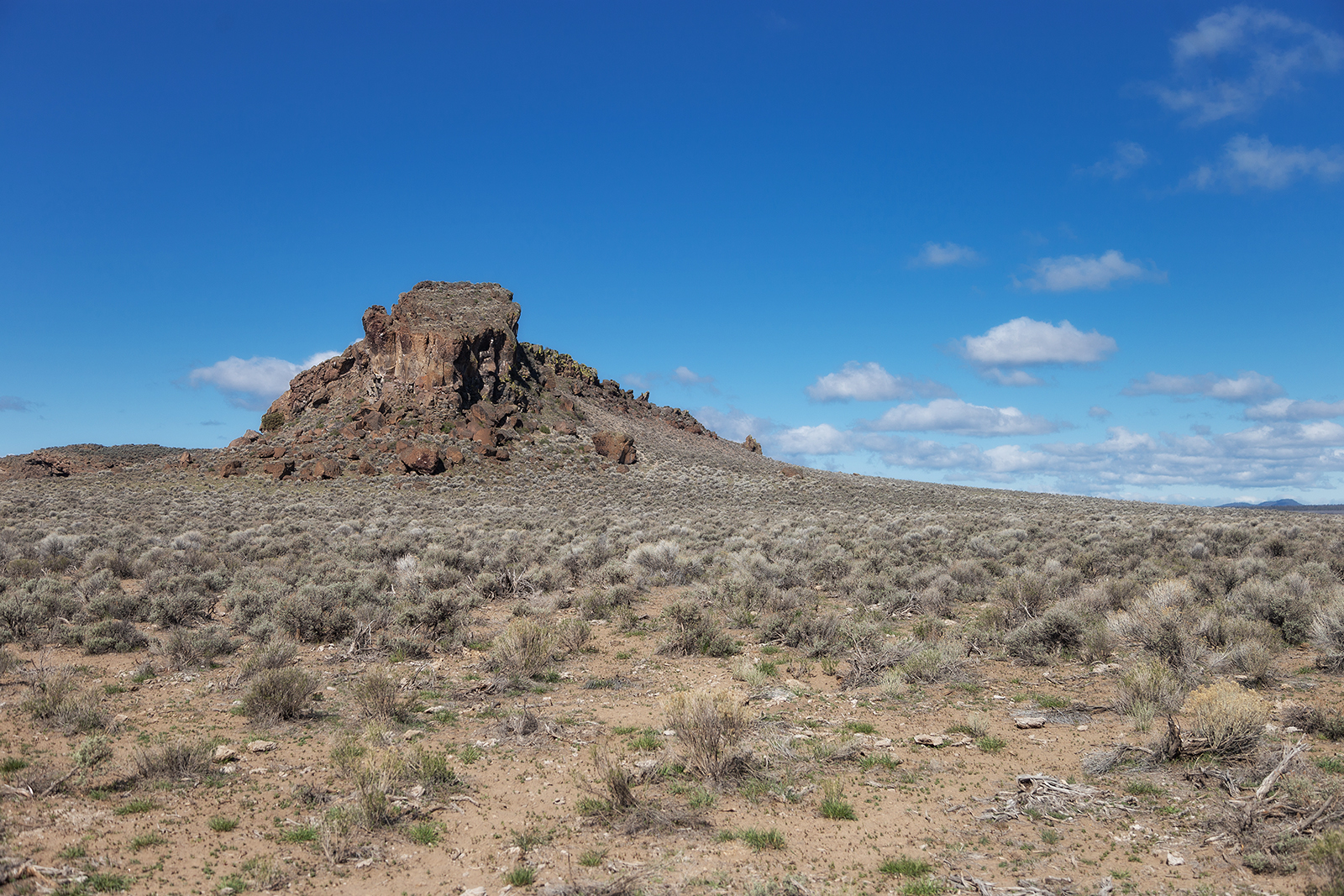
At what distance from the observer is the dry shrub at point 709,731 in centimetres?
705

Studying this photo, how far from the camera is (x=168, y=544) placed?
20.8 meters

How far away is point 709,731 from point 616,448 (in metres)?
47.3

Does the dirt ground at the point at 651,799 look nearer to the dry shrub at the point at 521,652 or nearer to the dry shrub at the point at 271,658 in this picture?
the dry shrub at the point at 271,658

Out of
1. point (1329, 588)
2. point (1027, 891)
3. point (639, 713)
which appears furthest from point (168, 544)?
point (1329, 588)

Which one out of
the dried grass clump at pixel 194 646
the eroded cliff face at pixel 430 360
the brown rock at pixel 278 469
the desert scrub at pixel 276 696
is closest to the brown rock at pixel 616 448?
the eroded cliff face at pixel 430 360

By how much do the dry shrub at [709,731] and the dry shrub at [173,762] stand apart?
16.2 feet

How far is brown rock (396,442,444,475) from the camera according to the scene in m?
45.0

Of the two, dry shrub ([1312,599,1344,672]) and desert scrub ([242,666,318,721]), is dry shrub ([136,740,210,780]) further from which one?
dry shrub ([1312,599,1344,672])

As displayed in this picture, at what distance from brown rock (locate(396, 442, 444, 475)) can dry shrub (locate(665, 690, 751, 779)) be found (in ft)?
134

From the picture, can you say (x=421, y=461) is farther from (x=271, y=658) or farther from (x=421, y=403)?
(x=271, y=658)

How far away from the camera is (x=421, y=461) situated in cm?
4506

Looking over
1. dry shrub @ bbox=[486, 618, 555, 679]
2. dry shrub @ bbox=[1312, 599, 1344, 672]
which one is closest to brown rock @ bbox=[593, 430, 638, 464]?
dry shrub @ bbox=[486, 618, 555, 679]

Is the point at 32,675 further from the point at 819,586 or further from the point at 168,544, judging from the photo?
the point at 819,586

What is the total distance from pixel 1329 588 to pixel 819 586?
9675 millimetres
